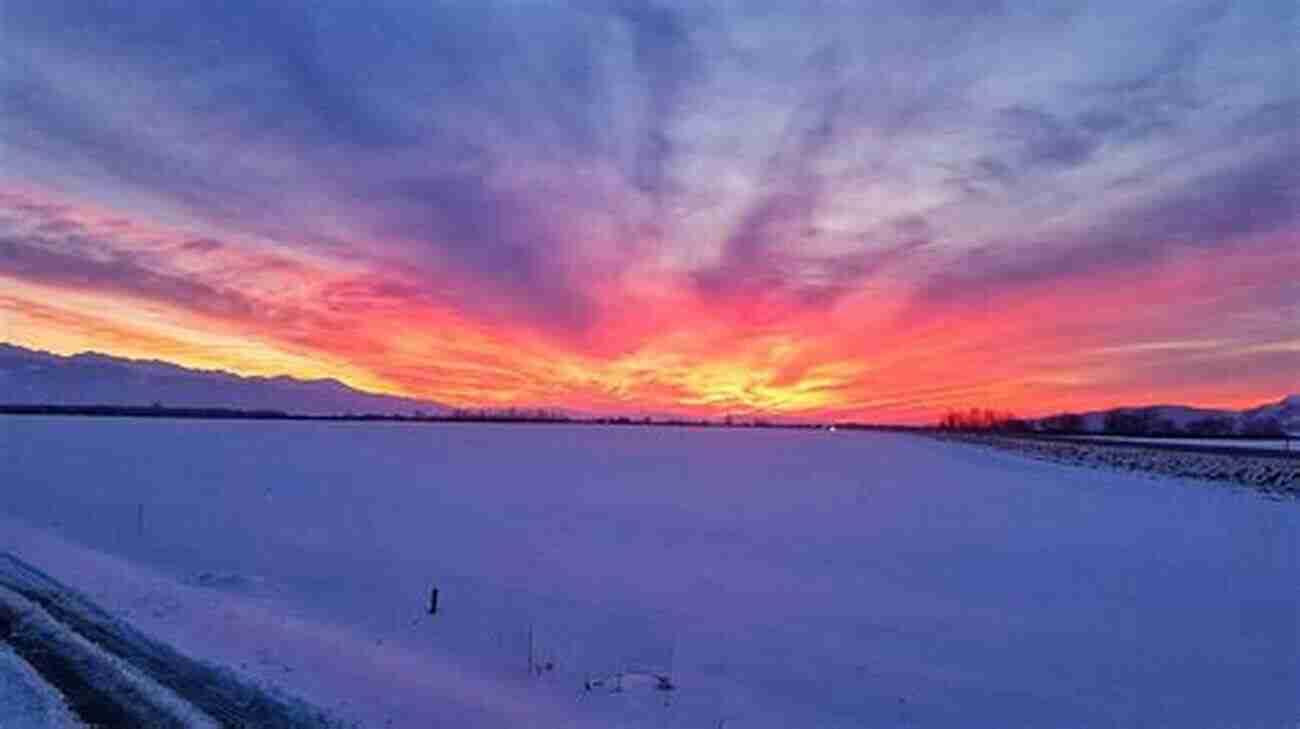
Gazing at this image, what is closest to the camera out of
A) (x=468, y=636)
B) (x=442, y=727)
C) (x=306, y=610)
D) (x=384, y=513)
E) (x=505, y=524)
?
(x=442, y=727)

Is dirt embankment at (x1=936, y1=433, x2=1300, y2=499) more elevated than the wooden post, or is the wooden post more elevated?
dirt embankment at (x1=936, y1=433, x2=1300, y2=499)

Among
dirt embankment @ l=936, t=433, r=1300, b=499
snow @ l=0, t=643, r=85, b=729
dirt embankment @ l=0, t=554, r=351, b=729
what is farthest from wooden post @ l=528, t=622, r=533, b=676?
dirt embankment @ l=936, t=433, r=1300, b=499

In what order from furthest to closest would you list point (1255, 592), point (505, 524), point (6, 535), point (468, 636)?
point (505, 524)
point (6, 535)
point (1255, 592)
point (468, 636)

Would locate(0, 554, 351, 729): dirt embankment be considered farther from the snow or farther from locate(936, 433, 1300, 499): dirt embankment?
locate(936, 433, 1300, 499): dirt embankment

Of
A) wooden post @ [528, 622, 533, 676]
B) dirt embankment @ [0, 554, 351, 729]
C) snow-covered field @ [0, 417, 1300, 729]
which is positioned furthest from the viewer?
wooden post @ [528, 622, 533, 676]

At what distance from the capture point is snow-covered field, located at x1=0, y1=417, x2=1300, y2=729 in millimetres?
10328

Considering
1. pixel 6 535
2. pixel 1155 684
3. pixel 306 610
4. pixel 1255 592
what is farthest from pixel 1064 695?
pixel 6 535

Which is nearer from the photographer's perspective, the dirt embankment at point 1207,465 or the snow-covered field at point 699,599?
the snow-covered field at point 699,599

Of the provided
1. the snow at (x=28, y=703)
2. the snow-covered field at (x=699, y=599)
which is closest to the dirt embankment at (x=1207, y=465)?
the snow-covered field at (x=699, y=599)

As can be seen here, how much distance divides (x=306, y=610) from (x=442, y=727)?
5.70 meters

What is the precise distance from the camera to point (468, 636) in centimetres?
1284

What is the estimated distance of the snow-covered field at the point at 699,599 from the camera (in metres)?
10.3

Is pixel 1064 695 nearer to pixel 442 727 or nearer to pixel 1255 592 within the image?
pixel 442 727

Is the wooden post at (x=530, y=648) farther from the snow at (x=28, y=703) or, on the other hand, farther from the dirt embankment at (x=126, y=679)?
the snow at (x=28, y=703)
